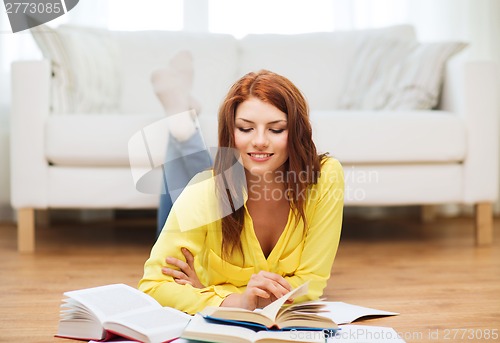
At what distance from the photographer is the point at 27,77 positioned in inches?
88.6

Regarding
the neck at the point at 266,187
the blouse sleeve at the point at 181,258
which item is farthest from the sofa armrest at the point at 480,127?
the blouse sleeve at the point at 181,258

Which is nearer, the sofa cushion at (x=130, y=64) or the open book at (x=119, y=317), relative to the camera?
the open book at (x=119, y=317)

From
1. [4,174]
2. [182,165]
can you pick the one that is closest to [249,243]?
[182,165]

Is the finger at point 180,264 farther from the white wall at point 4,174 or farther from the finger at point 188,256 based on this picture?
the white wall at point 4,174

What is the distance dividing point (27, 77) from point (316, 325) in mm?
1446

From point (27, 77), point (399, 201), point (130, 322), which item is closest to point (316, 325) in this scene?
point (130, 322)

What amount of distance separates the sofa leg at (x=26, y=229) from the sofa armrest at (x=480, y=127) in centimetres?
144

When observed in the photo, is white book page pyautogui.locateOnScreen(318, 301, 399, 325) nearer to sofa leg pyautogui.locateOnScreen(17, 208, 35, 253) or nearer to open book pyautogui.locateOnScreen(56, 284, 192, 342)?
open book pyautogui.locateOnScreen(56, 284, 192, 342)

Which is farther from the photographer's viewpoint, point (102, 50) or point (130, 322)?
point (102, 50)

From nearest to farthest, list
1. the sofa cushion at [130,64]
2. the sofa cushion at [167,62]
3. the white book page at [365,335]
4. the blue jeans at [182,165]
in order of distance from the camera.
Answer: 1. the white book page at [365,335]
2. the blue jeans at [182,165]
3. the sofa cushion at [130,64]
4. the sofa cushion at [167,62]

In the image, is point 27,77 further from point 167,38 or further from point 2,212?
point 2,212

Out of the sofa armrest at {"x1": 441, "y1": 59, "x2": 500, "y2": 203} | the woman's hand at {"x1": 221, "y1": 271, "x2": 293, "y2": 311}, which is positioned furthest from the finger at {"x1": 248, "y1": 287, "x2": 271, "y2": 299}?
the sofa armrest at {"x1": 441, "y1": 59, "x2": 500, "y2": 203}

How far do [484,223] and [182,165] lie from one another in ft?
3.63

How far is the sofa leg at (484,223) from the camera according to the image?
242 centimetres
